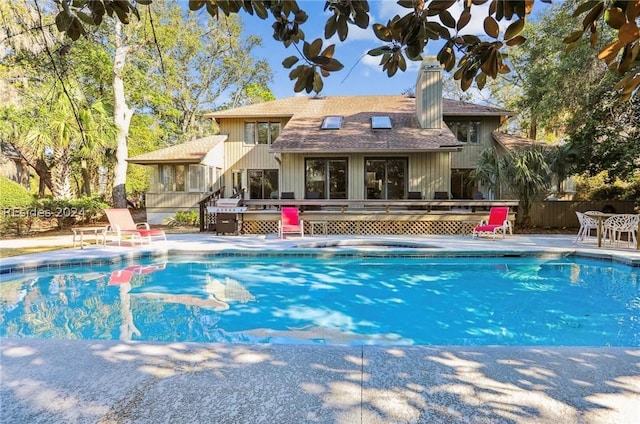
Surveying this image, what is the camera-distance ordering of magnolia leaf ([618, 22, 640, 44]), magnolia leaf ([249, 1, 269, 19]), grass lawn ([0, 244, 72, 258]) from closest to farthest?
magnolia leaf ([618, 22, 640, 44]) → magnolia leaf ([249, 1, 269, 19]) → grass lawn ([0, 244, 72, 258])

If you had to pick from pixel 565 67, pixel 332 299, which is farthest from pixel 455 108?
pixel 332 299

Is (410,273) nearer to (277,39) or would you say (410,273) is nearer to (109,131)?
(277,39)

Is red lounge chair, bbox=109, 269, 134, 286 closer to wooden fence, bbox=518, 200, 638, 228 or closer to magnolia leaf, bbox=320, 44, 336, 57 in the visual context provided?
magnolia leaf, bbox=320, 44, 336, 57

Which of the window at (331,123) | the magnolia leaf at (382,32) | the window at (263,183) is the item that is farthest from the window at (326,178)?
the magnolia leaf at (382,32)

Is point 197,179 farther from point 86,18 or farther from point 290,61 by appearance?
point 290,61

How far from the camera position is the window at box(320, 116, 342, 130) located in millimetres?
16094

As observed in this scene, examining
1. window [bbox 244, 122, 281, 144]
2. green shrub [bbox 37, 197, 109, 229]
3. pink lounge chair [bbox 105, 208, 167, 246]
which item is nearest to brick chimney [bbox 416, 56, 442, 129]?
window [bbox 244, 122, 281, 144]

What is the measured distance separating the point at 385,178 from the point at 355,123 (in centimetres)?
319

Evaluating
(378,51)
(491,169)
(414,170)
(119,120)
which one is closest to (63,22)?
(378,51)

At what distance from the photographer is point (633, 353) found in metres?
2.90

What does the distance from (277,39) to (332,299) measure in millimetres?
5243

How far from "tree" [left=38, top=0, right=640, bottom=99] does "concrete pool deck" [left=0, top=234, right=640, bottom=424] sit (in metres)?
1.93

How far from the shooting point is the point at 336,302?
6266 mm

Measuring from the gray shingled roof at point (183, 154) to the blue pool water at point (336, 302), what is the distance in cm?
871
